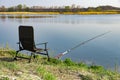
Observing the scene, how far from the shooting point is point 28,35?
8.22 metres

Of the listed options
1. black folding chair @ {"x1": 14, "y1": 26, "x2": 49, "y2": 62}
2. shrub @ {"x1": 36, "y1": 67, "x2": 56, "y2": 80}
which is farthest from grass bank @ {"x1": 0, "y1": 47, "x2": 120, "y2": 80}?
black folding chair @ {"x1": 14, "y1": 26, "x2": 49, "y2": 62}

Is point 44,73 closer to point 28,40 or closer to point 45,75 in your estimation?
point 45,75

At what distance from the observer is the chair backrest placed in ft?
26.6

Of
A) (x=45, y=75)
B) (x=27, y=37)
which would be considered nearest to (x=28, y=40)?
(x=27, y=37)

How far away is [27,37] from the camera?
825cm

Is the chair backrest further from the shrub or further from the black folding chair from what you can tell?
the shrub

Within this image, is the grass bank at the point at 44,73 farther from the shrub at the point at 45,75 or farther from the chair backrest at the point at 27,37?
the chair backrest at the point at 27,37

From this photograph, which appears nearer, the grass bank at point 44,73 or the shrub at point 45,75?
the grass bank at point 44,73

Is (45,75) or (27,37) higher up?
(27,37)

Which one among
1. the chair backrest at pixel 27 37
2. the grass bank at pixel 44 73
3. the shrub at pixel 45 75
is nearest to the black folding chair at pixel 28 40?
the chair backrest at pixel 27 37

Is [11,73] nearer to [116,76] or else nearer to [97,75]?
[97,75]

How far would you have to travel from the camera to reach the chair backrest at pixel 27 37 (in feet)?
26.6

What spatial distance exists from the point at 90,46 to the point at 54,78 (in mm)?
10571

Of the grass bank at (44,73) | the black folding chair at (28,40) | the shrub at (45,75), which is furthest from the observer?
the black folding chair at (28,40)
